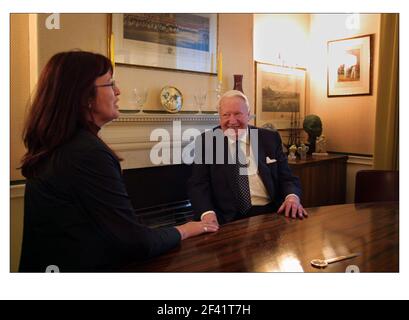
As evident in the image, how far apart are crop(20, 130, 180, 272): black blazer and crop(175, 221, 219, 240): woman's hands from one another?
Result: 0.49ft

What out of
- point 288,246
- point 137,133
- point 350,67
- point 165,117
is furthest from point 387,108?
point 288,246

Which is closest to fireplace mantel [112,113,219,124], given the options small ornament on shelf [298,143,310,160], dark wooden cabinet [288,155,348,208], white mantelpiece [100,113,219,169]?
white mantelpiece [100,113,219,169]

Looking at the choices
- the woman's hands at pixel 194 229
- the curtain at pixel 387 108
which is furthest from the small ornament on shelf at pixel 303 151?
the woman's hands at pixel 194 229

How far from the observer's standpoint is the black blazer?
81 centimetres

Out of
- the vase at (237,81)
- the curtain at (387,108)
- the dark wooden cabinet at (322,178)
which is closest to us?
the vase at (237,81)

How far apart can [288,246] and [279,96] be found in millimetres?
2178

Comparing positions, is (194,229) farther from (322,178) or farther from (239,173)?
(322,178)

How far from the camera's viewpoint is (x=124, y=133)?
189cm

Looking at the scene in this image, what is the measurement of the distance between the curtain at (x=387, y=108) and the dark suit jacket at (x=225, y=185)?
122cm

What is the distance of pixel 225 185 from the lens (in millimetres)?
1581

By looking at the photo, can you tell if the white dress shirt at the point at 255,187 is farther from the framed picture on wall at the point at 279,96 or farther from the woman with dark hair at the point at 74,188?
the framed picture on wall at the point at 279,96

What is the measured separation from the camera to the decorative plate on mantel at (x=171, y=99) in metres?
2.00

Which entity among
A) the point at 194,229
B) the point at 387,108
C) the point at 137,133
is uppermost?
the point at 387,108
